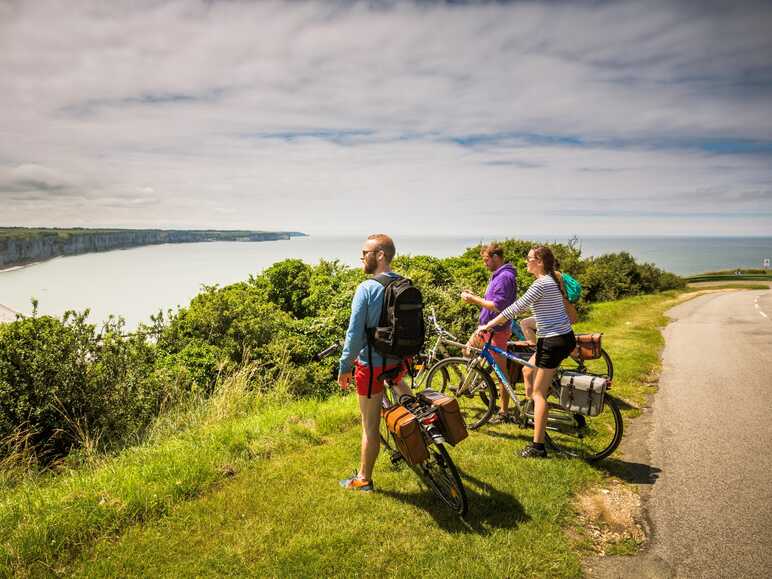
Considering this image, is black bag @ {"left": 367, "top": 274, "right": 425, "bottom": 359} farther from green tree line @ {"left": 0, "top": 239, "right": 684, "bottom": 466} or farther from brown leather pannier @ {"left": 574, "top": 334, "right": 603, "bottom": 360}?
green tree line @ {"left": 0, "top": 239, "right": 684, "bottom": 466}

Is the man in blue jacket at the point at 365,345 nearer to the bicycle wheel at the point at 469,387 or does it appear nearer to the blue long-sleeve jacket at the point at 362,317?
the blue long-sleeve jacket at the point at 362,317

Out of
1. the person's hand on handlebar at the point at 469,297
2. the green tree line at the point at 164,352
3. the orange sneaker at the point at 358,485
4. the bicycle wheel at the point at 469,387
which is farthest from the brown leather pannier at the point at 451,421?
the green tree line at the point at 164,352

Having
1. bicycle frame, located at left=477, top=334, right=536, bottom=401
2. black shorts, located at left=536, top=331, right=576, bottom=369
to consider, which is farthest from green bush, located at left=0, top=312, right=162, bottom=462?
black shorts, located at left=536, top=331, right=576, bottom=369

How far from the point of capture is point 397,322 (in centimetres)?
388

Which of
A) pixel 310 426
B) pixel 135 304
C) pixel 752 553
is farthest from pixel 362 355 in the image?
pixel 135 304

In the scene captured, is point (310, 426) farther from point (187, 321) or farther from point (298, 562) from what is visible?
point (187, 321)

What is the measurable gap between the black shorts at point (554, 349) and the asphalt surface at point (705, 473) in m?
1.59

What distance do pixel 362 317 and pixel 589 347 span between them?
4.73m

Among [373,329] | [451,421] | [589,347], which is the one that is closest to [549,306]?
[451,421]

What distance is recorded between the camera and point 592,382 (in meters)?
5.09

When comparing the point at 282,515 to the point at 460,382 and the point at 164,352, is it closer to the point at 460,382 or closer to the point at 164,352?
the point at 460,382

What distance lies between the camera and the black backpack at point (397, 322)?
3.89m

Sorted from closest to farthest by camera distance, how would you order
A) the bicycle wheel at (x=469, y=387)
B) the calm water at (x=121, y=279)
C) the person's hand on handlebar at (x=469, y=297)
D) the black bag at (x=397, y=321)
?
the black bag at (x=397, y=321), the person's hand on handlebar at (x=469, y=297), the bicycle wheel at (x=469, y=387), the calm water at (x=121, y=279)

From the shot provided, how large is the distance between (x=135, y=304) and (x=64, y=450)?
107 ft
